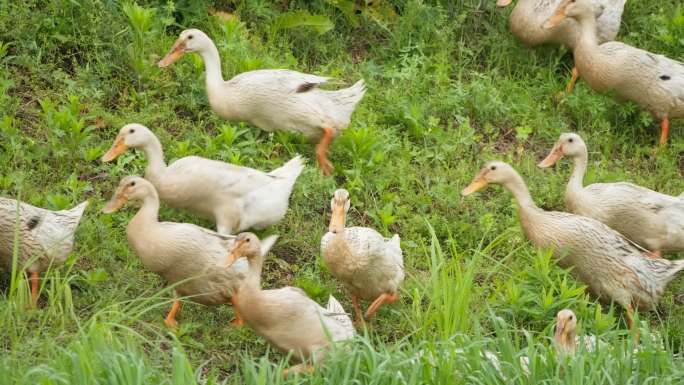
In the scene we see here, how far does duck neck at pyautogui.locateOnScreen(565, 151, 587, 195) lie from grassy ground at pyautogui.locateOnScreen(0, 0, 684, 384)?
1.28 ft

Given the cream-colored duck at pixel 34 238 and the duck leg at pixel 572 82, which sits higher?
the duck leg at pixel 572 82

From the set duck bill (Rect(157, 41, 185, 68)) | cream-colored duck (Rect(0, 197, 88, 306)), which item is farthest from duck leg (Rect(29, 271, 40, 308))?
duck bill (Rect(157, 41, 185, 68))

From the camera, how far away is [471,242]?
314 inches

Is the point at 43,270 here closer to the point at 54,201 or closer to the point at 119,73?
the point at 54,201

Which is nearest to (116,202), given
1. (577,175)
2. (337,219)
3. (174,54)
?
(337,219)

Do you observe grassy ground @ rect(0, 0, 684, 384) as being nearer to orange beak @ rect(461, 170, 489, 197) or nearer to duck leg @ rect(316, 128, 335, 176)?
duck leg @ rect(316, 128, 335, 176)

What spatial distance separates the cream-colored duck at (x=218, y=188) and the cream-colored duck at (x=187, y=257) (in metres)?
0.47

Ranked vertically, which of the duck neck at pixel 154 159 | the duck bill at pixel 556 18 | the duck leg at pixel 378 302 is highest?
the duck bill at pixel 556 18

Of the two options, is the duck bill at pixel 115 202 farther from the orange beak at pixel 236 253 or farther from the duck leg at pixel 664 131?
the duck leg at pixel 664 131

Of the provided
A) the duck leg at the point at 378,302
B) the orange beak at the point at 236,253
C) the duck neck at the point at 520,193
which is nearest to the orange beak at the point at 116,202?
the orange beak at the point at 236,253

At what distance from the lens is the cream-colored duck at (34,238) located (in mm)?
6816

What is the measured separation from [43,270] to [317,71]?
3.11 m

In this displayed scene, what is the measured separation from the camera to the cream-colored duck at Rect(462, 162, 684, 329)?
24.3ft

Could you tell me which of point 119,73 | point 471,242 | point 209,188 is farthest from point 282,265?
point 119,73
